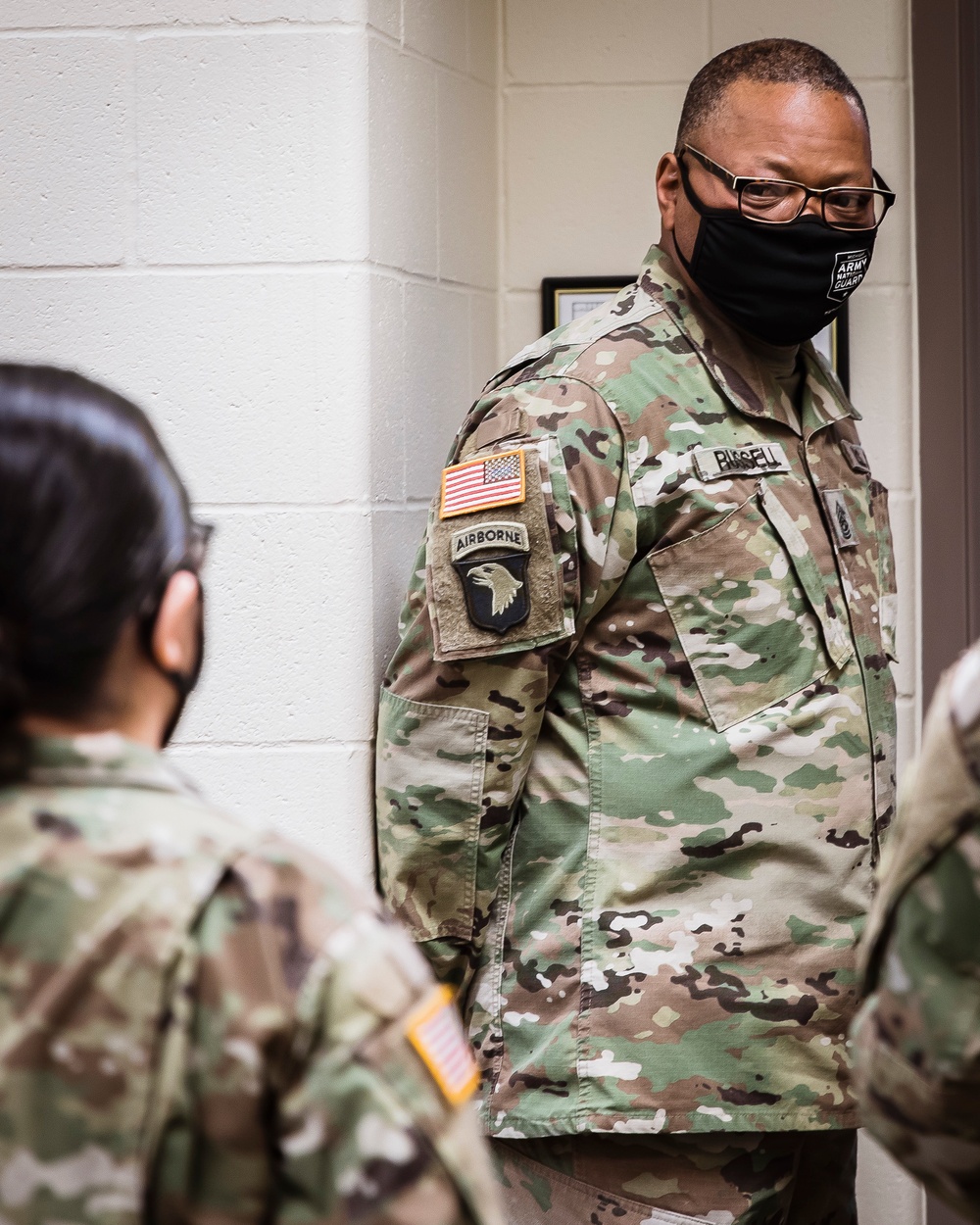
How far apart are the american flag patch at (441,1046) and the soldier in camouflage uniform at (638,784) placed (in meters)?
0.75

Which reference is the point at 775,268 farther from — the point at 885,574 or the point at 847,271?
the point at 885,574

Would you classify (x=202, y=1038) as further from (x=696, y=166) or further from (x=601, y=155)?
(x=601, y=155)

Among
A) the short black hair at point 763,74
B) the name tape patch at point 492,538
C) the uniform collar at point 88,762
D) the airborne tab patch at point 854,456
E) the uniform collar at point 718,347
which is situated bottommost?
the uniform collar at point 88,762

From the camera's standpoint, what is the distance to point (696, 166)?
1.64m

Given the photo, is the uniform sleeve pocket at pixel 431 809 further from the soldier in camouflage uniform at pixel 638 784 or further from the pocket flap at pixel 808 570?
the pocket flap at pixel 808 570

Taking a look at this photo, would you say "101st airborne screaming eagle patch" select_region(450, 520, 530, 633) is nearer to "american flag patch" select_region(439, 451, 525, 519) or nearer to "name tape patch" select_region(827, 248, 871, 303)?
"american flag patch" select_region(439, 451, 525, 519)

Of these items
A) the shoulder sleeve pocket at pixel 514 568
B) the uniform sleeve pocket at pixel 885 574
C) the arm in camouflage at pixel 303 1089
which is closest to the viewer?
the arm in camouflage at pixel 303 1089

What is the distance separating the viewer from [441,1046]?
733 millimetres

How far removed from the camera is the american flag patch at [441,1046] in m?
0.72

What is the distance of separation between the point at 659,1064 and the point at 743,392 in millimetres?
765

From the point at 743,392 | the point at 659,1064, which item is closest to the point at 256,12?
the point at 743,392

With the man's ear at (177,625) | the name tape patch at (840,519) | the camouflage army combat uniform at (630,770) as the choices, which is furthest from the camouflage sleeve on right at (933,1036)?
the name tape patch at (840,519)

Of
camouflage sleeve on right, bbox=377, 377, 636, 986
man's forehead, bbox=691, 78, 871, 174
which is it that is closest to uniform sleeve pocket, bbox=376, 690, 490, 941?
camouflage sleeve on right, bbox=377, 377, 636, 986

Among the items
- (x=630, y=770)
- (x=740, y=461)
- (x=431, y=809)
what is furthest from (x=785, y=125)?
(x=431, y=809)
